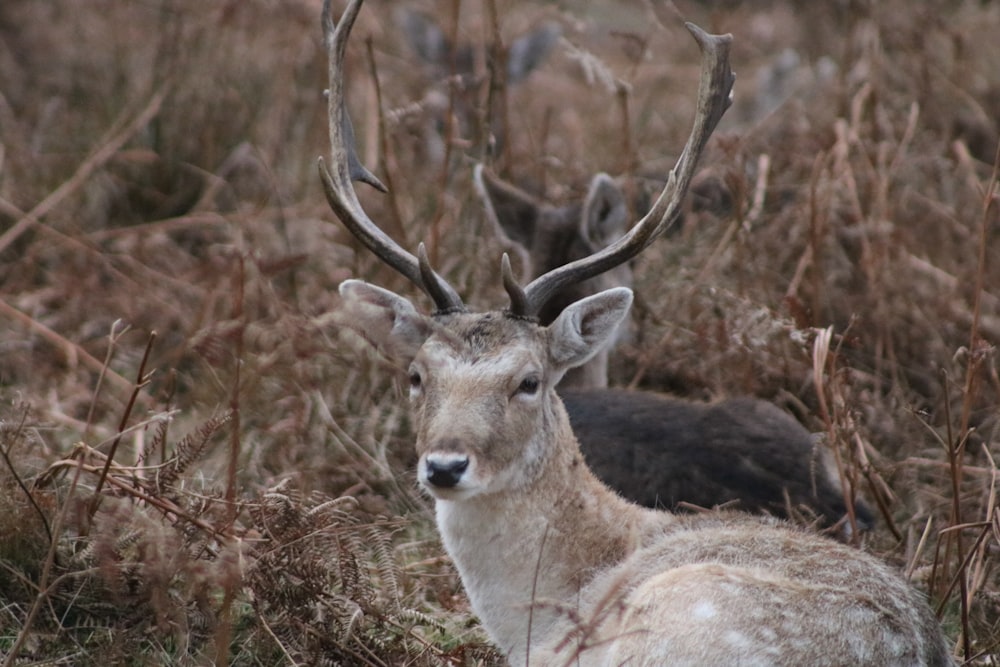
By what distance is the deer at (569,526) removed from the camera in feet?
12.1

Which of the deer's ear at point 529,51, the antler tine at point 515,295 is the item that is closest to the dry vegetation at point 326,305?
the deer's ear at point 529,51

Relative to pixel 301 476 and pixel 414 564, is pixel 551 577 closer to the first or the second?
pixel 414 564

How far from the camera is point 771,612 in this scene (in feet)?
12.0

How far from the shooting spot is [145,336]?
722 cm

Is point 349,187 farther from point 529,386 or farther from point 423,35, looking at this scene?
point 423,35

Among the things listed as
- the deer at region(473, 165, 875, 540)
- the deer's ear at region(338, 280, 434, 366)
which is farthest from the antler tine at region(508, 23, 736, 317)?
the deer at region(473, 165, 875, 540)

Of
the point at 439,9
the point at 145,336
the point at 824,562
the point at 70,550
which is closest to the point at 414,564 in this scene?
the point at 70,550

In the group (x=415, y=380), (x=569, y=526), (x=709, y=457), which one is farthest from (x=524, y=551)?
(x=709, y=457)

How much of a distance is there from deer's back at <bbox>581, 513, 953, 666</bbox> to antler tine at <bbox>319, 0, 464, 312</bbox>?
113 cm

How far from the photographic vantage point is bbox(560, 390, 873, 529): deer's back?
17.8ft

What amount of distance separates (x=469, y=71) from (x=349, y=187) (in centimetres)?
501

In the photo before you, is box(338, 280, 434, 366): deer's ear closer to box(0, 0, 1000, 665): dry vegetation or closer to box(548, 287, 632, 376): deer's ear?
box(0, 0, 1000, 665): dry vegetation

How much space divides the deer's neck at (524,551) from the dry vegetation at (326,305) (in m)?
0.25

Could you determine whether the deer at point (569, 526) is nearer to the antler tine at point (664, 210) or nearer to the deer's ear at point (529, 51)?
the antler tine at point (664, 210)
